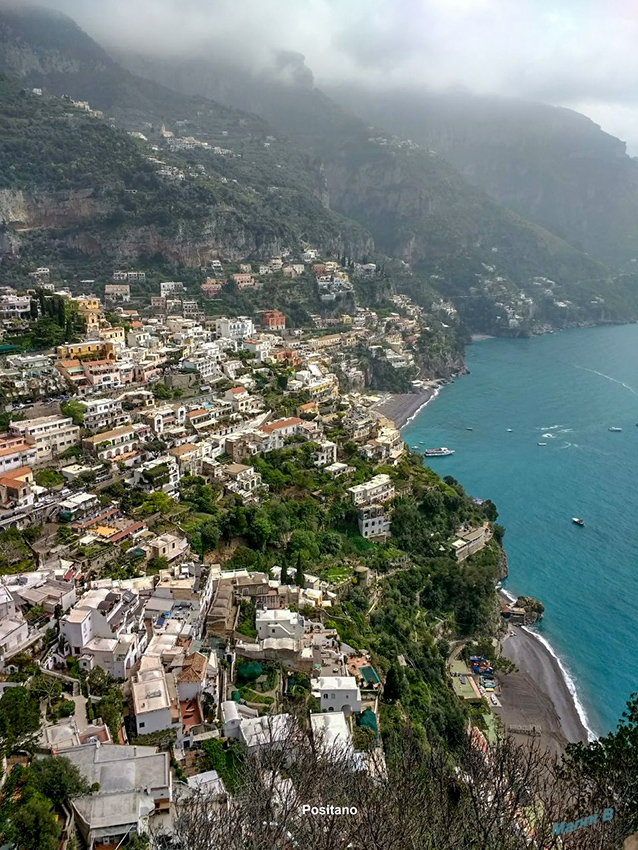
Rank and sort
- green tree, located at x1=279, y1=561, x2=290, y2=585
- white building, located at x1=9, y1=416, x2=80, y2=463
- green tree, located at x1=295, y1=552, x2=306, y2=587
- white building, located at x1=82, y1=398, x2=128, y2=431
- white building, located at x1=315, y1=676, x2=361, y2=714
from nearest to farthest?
1. white building, located at x1=315, y1=676, x2=361, y2=714
2. green tree, located at x1=295, y1=552, x2=306, y2=587
3. green tree, located at x1=279, y1=561, x2=290, y2=585
4. white building, located at x1=9, y1=416, x2=80, y2=463
5. white building, located at x1=82, y1=398, x2=128, y2=431

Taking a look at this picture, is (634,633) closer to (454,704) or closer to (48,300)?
(454,704)

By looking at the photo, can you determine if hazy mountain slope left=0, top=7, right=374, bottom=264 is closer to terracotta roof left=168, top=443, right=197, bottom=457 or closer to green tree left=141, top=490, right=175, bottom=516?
terracotta roof left=168, top=443, right=197, bottom=457

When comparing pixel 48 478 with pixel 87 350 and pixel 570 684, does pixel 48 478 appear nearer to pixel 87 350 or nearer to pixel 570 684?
pixel 87 350

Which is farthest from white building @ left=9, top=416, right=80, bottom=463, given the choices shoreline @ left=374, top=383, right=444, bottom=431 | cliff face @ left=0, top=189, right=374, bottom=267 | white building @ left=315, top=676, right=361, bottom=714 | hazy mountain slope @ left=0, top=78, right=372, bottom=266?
cliff face @ left=0, top=189, right=374, bottom=267

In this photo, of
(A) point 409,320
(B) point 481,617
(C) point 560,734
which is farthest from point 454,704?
(A) point 409,320

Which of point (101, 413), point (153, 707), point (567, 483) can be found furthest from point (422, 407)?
point (153, 707)
